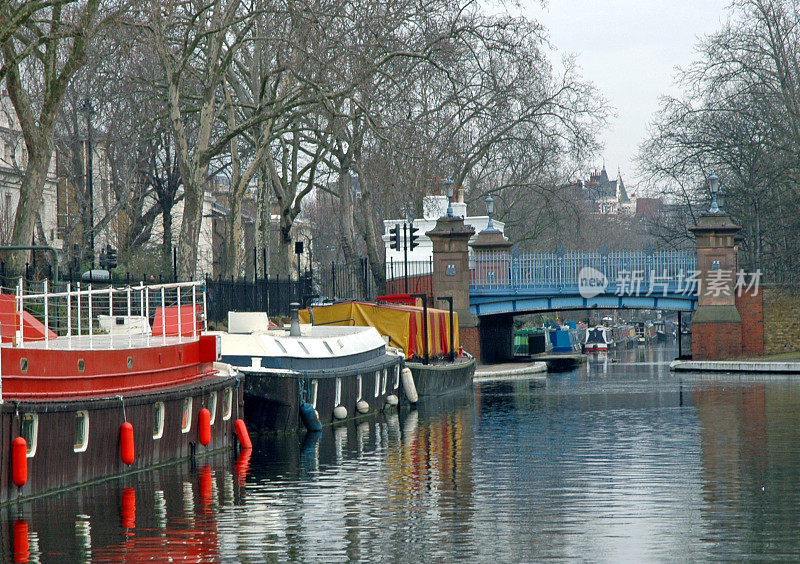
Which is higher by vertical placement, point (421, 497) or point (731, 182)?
point (731, 182)

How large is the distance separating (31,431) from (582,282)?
131 ft

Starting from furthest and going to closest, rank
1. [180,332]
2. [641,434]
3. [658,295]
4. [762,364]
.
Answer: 1. [658,295]
2. [762,364]
3. [641,434]
4. [180,332]

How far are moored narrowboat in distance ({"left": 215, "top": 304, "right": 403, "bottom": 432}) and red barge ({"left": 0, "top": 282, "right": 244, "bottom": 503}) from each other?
1.39 metres

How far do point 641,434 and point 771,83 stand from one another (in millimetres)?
32143

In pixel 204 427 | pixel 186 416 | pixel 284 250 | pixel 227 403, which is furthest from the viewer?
pixel 284 250

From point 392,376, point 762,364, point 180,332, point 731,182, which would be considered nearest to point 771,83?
point 731,182

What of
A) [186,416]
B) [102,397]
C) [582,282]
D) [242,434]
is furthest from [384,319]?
[102,397]

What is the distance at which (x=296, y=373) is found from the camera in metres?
26.3

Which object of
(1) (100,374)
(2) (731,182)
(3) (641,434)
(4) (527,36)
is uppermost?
(4) (527,36)

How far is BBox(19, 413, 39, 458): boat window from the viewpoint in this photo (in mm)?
16453

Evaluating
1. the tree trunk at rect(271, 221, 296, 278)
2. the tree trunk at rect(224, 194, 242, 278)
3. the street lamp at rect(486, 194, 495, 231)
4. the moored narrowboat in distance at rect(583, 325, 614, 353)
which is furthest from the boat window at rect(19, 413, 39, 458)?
the moored narrowboat in distance at rect(583, 325, 614, 353)

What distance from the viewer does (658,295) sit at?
5344 centimetres

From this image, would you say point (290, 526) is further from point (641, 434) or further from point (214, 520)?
point (641, 434)

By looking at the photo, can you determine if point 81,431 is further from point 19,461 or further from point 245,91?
point 245,91
